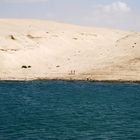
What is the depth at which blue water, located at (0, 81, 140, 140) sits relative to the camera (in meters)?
36.1

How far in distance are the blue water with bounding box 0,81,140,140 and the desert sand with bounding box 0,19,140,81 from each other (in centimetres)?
603

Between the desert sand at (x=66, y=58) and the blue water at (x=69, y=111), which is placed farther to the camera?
the desert sand at (x=66, y=58)

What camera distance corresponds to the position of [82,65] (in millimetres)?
76562

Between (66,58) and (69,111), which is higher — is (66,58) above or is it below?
above

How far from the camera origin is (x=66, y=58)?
85062mm

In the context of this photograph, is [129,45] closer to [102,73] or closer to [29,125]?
[102,73]

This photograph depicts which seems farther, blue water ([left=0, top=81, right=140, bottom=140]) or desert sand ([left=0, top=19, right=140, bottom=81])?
desert sand ([left=0, top=19, right=140, bottom=81])

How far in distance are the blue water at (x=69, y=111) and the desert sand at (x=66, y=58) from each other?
6.03 meters

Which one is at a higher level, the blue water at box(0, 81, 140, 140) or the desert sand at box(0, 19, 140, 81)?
the desert sand at box(0, 19, 140, 81)

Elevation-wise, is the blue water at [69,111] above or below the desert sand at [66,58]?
below

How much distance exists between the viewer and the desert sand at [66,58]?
68381mm

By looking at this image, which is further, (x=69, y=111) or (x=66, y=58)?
(x=66, y=58)

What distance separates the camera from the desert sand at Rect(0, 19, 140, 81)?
68.4m

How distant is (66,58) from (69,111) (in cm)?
4053
